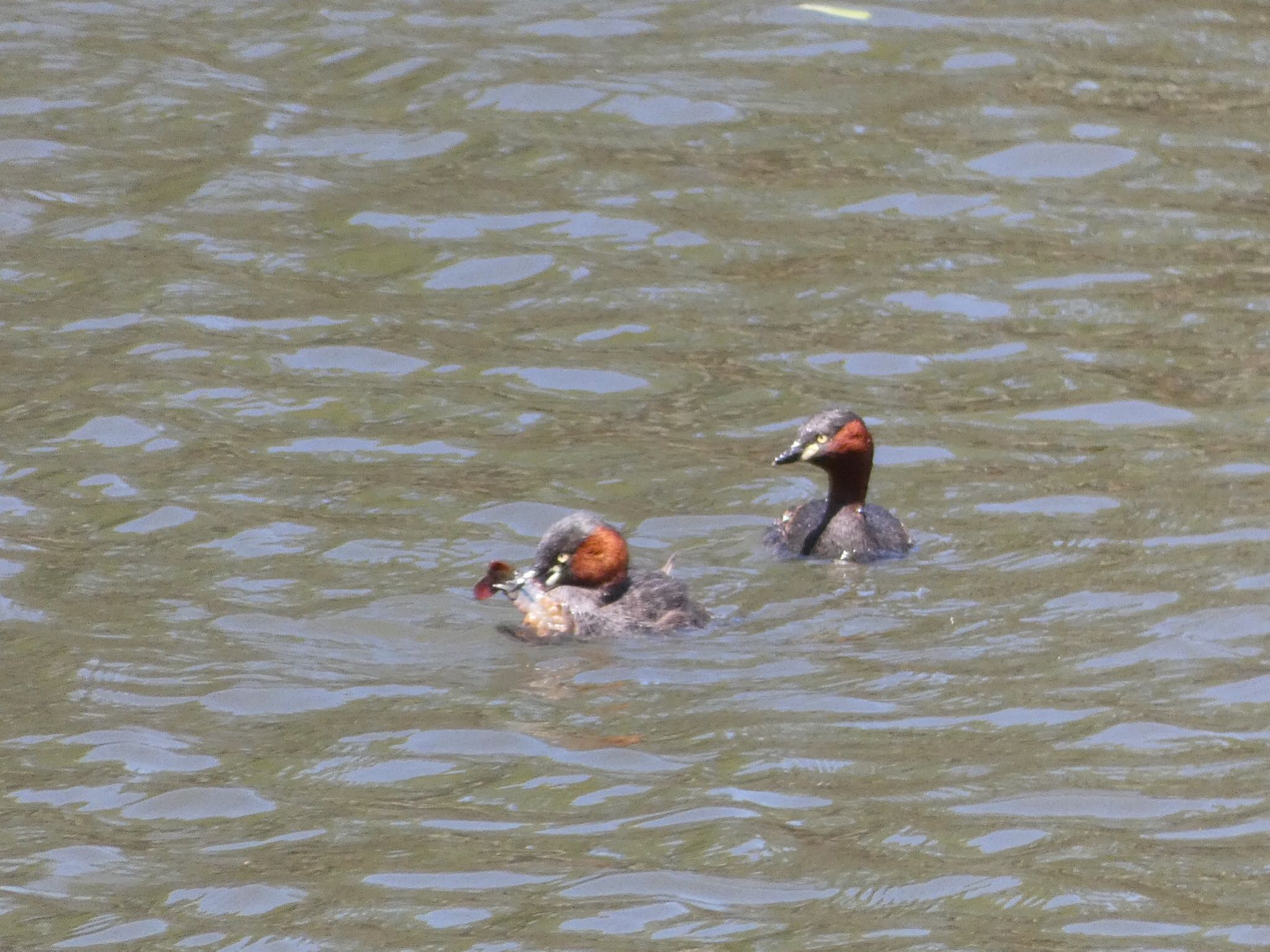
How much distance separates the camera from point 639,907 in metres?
6.12

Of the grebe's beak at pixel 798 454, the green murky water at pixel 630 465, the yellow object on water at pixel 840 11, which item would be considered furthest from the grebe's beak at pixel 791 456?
the yellow object on water at pixel 840 11

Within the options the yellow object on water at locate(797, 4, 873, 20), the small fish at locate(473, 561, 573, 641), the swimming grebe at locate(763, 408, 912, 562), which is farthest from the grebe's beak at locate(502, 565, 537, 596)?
the yellow object on water at locate(797, 4, 873, 20)

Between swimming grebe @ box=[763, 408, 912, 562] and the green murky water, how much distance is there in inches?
7.2

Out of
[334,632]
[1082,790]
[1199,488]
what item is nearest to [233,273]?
[334,632]

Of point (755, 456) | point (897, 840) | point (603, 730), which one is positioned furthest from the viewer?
point (755, 456)

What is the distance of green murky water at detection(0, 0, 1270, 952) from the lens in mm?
6426

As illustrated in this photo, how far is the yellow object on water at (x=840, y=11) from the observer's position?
16.0 metres

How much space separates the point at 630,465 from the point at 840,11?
22.6 feet

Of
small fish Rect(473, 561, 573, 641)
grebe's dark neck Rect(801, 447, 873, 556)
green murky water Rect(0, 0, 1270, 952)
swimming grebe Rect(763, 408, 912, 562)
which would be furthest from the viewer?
grebe's dark neck Rect(801, 447, 873, 556)

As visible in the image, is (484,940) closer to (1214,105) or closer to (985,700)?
(985,700)

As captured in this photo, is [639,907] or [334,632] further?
[334,632]

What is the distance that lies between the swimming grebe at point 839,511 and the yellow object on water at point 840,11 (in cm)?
704

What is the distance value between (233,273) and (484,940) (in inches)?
281

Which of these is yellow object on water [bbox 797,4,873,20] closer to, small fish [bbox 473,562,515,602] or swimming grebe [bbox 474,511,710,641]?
swimming grebe [bbox 474,511,710,641]
